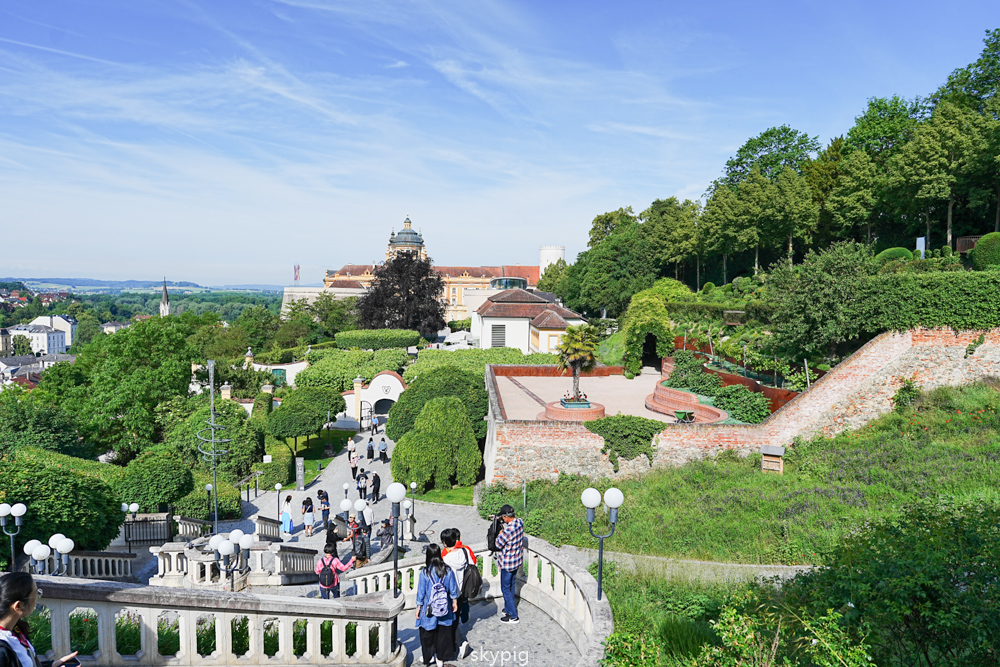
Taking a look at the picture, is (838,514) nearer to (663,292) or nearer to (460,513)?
(460,513)

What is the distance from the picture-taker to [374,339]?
4912cm

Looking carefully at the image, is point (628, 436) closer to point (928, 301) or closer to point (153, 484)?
point (928, 301)

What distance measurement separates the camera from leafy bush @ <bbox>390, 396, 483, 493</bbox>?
21.4 m

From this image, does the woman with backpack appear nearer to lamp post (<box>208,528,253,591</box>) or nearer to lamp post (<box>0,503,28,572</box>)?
lamp post (<box>208,528,253,591</box>)

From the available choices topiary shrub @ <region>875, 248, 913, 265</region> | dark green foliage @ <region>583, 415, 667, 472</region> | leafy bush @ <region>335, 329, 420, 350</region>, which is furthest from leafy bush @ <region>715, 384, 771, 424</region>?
leafy bush @ <region>335, 329, 420, 350</region>

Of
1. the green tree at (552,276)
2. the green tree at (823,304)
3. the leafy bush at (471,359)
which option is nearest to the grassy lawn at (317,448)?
the leafy bush at (471,359)

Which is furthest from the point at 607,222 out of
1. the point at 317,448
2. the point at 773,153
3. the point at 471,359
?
the point at 317,448

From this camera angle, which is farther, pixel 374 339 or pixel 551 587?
pixel 374 339

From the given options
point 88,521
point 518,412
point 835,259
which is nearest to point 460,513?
point 518,412

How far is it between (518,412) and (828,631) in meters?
17.9

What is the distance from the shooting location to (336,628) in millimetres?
5777

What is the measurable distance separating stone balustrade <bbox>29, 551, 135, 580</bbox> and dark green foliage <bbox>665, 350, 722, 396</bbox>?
19008 mm

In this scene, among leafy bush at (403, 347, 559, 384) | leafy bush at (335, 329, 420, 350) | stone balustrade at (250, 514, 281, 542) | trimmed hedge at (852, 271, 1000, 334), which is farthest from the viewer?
leafy bush at (335, 329, 420, 350)

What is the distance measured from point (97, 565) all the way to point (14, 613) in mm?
11451
